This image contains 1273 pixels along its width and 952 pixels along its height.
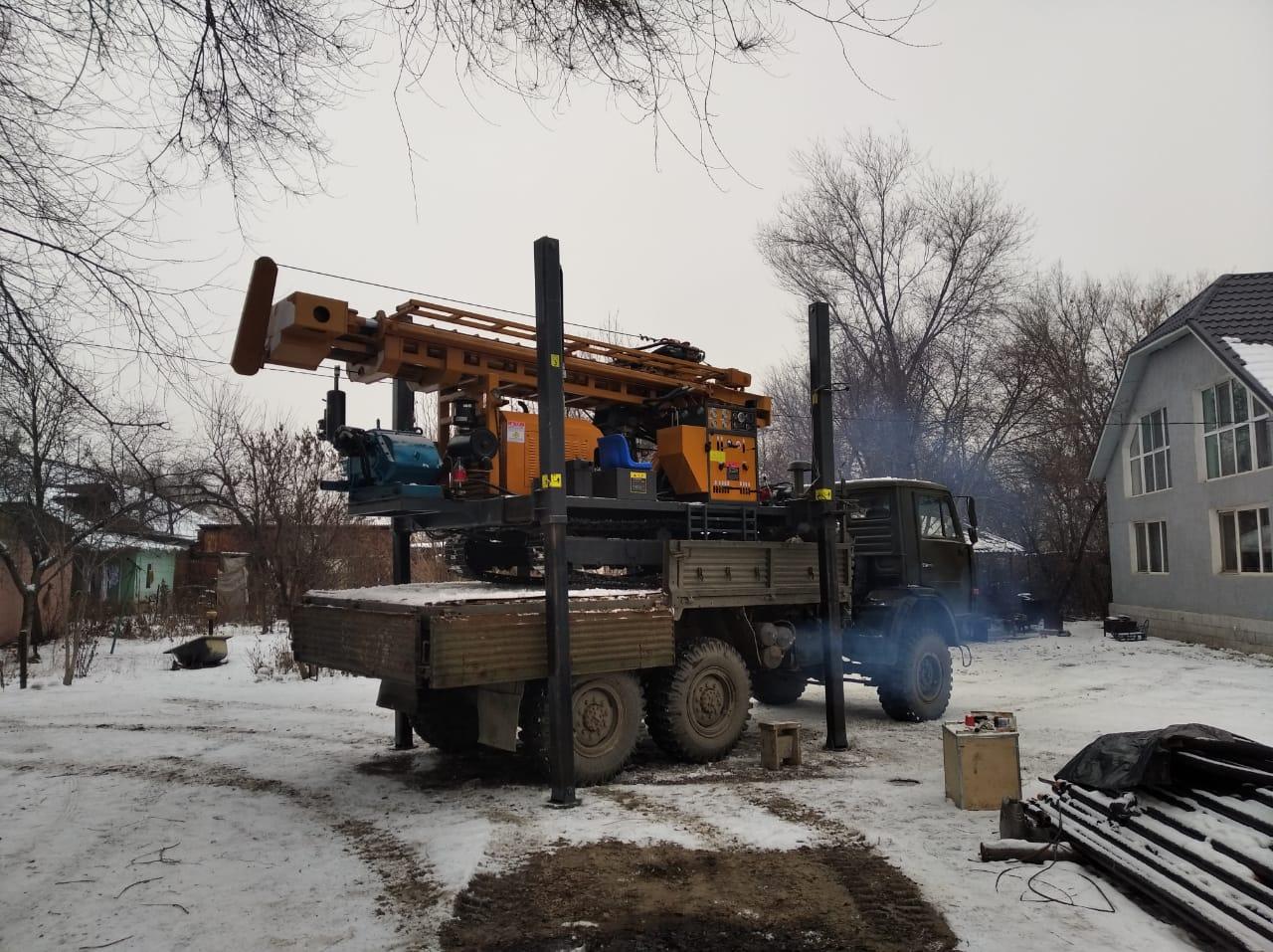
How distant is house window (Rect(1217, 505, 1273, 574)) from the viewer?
14.4 meters

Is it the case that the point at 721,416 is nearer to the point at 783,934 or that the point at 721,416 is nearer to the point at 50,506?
the point at 783,934

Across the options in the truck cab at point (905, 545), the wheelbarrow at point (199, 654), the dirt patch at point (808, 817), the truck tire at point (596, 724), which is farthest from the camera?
the wheelbarrow at point (199, 654)

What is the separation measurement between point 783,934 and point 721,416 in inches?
200

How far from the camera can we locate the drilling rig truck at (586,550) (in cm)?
621

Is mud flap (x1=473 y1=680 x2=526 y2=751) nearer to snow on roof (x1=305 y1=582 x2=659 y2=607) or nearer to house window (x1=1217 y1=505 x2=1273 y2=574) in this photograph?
snow on roof (x1=305 y1=582 x2=659 y2=607)

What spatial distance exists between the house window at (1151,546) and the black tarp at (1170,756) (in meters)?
15.1

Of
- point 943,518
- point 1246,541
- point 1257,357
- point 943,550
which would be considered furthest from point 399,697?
point 1246,541

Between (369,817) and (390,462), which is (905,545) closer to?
(390,462)

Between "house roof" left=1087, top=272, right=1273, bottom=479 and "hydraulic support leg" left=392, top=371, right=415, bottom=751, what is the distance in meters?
11.9

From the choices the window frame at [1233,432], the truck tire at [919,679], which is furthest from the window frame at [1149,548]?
the truck tire at [919,679]

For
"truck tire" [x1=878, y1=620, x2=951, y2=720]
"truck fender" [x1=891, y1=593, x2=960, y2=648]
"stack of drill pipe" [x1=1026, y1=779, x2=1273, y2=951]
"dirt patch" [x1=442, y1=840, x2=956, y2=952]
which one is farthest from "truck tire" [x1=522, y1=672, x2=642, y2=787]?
"truck fender" [x1=891, y1=593, x2=960, y2=648]

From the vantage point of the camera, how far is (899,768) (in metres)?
7.17

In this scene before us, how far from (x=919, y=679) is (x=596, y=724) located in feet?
14.0

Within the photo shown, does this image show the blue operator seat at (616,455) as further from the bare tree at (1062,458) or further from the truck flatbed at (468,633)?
the bare tree at (1062,458)
